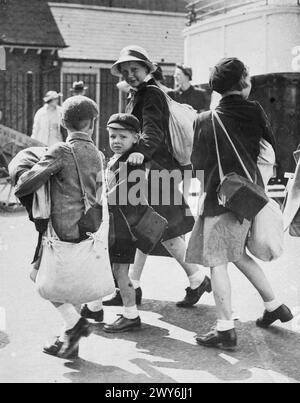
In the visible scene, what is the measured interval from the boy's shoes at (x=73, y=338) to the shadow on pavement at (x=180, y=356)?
0.09 metres

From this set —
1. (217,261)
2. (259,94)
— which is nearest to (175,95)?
(259,94)

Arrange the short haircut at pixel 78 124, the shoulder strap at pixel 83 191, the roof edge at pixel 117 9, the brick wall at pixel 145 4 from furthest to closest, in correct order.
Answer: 1. the brick wall at pixel 145 4
2. the roof edge at pixel 117 9
3. the short haircut at pixel 78 124
4. the shoulder strap at pixel 83 191

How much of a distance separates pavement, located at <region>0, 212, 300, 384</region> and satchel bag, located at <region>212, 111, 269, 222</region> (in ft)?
2.85

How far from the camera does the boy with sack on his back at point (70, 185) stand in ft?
13.4

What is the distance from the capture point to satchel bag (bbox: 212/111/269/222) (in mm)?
4352

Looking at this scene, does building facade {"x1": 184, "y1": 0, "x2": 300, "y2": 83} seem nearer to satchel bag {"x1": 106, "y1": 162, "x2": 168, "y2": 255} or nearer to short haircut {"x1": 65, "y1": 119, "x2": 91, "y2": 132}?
satchel bag {"x1": 106, "y1": 162, "x2": 168, "y2": 255}

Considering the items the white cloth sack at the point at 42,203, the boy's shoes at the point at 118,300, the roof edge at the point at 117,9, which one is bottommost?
the boy's shoes at the point at 118,300

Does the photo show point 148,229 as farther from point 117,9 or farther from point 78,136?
point 117,9

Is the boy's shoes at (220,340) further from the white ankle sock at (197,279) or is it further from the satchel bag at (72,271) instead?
the white ankle sock at (197,279)

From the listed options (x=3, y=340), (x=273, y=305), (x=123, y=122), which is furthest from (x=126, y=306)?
(x=123, y=122)

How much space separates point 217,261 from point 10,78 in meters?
14.1

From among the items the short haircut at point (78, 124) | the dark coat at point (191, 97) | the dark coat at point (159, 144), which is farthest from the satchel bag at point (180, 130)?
the dark coat at point (191, 97)

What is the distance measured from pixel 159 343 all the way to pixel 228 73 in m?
1.77

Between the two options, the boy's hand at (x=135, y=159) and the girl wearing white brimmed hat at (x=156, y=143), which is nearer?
the boy's hand at (x=135, y=159)
